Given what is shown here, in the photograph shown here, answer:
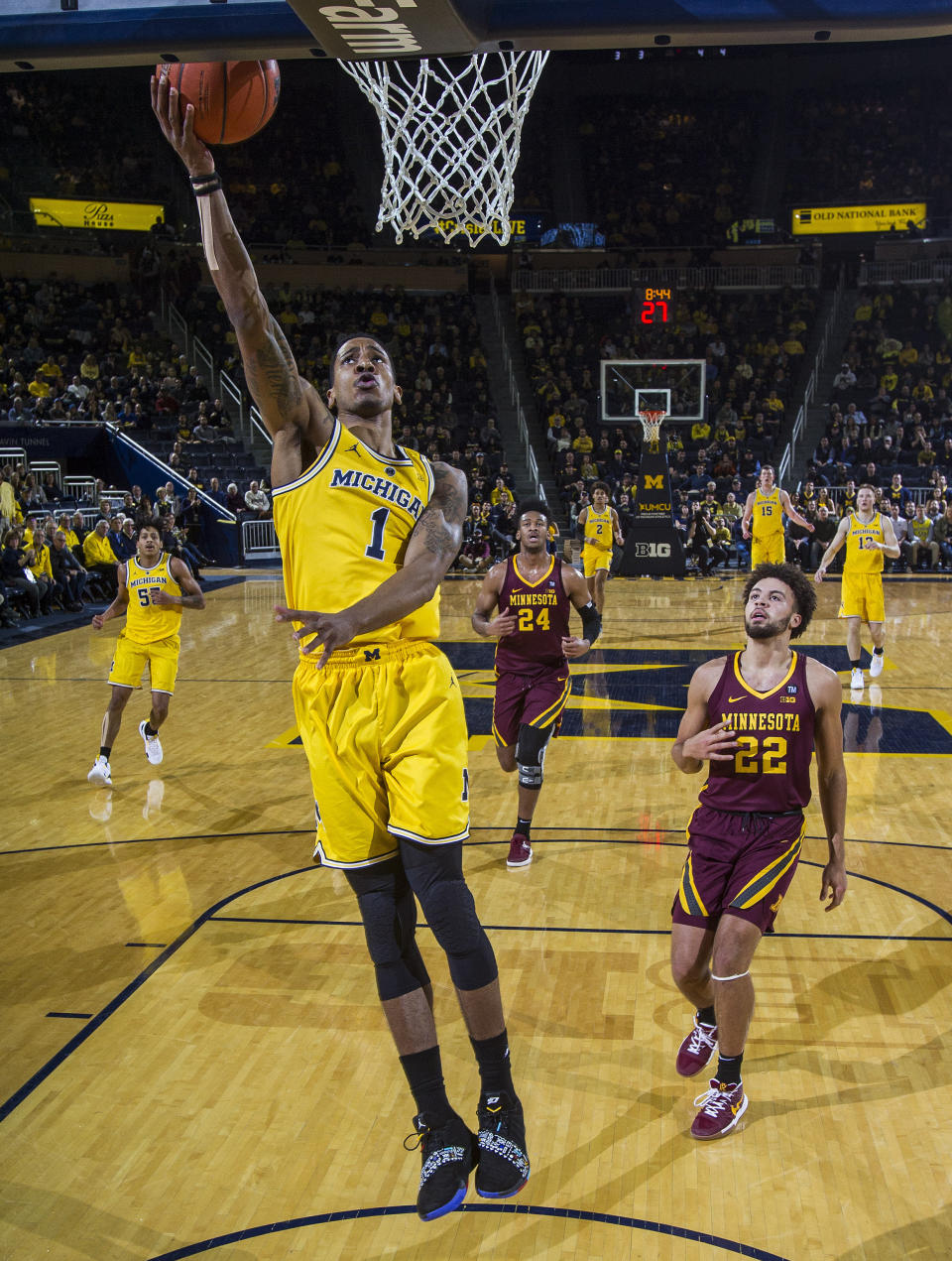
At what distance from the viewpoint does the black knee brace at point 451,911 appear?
2.88 meters

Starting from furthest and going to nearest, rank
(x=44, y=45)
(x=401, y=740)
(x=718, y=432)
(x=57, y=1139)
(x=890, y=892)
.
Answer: (x=718, y=432) → (x=890, y=892) → (x=44, y=45) → (x=57, y=1139) → (x=401, y=740)

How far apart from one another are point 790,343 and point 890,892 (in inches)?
958

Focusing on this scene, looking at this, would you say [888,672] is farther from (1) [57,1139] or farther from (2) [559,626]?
(1) [57,1139]

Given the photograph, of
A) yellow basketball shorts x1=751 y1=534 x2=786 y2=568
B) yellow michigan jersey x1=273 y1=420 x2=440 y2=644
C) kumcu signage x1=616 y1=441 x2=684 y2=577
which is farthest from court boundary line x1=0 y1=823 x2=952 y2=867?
kumcu signage x1=616 y1=441 x2=684 y2=577

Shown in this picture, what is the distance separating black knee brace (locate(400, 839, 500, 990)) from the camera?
9.46 feet

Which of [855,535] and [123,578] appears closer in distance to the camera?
[123,578]

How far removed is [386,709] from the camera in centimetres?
296

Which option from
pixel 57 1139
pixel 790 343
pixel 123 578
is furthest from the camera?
pixel 790 343

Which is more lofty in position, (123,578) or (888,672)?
(123,578)

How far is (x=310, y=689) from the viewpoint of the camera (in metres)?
3.03

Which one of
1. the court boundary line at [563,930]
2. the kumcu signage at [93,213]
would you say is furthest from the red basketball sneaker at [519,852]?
the kumcu signage at [93,213]

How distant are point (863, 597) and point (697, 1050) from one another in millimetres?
7320

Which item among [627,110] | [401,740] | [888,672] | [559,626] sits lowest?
[888,672]

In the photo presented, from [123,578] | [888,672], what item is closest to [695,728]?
[123,578]
